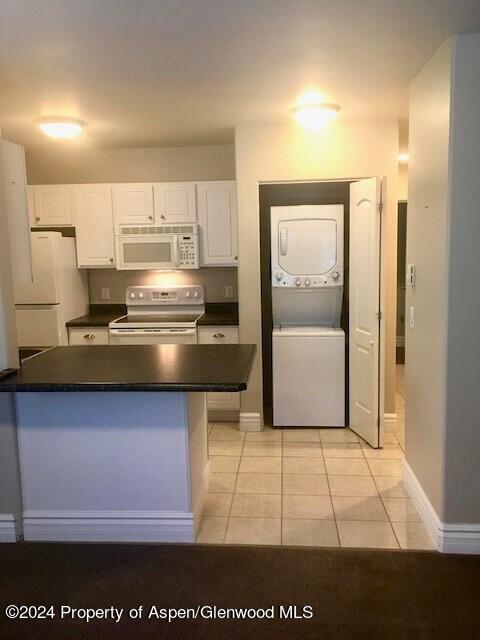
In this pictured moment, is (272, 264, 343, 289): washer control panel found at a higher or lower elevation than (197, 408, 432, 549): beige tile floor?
higher

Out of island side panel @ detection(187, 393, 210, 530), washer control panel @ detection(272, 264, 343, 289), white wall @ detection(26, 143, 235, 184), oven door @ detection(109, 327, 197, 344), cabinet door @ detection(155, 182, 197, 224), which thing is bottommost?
island side panel @ detection(187, 393, 210, 530)

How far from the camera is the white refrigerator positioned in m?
4.21

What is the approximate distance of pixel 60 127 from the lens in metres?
3.54

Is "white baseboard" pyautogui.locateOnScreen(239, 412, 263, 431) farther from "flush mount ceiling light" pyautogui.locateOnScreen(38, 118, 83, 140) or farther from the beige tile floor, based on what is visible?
"flush mount ceiling light" pyautogui.locateOnScreen(38, 118, 83, 140)

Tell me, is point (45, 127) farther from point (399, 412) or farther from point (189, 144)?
point (399, 412)

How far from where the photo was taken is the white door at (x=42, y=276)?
13.8ft

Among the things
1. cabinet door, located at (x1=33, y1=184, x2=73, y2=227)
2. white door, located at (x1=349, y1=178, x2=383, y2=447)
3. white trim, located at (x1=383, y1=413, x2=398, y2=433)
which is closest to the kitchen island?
white door, located at (x1=349, y1=178, x2=383, y2=447)

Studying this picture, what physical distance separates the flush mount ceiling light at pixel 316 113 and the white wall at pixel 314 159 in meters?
0.32

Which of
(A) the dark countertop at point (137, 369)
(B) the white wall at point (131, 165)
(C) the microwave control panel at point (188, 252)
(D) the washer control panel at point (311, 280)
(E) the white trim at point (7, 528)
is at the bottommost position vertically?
(E) the white trim at point (7, 528)

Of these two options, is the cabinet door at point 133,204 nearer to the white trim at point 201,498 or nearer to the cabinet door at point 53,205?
the cabinet door at point 53,205

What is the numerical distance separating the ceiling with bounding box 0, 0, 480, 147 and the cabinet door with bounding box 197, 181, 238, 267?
2.44 feet

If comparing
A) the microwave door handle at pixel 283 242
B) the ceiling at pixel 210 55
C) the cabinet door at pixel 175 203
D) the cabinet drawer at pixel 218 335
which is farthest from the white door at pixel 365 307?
the cabinet door at pixel 175 203

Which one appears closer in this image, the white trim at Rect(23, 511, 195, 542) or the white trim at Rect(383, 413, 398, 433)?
the white trim at Rect(23, 511, 195, 542)

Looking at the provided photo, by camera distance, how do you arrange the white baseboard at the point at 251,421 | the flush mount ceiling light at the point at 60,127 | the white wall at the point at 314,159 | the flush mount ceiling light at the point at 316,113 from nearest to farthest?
the flush mount ceiling light at the point at 316,113, the flush mount ceiling light at the point at 60,127, the white wall at the point at 314,159, the white baseboard at the point at 251,421
